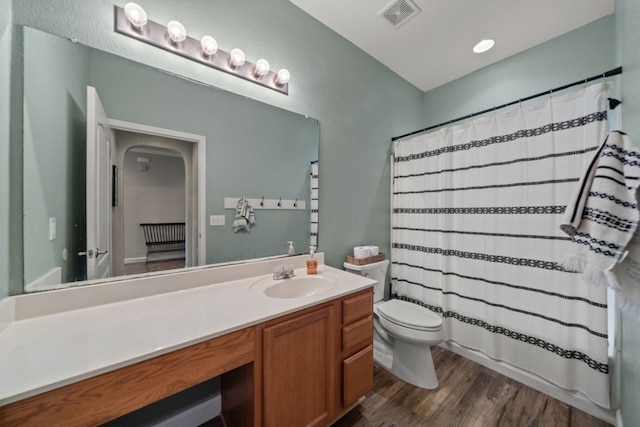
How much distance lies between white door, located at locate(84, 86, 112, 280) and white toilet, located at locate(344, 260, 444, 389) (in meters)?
1.53

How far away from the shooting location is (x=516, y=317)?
1613mm

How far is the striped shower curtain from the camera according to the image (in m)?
1.36

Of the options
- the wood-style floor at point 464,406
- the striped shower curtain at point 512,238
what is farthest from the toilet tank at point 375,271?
the wood-style floor at point 464,406

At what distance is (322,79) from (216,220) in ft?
4.53

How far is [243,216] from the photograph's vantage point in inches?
57.3

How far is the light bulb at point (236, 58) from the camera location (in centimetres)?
134

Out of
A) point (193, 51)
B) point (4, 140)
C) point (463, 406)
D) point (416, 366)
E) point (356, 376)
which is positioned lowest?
point (463, 406)

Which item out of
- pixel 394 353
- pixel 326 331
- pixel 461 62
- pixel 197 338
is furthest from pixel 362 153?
pixel 197 338

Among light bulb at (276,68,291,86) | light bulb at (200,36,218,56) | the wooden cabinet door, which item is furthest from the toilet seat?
light bulb at (200,36,218,56)

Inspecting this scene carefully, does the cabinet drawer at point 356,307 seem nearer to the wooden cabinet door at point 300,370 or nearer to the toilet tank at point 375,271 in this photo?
the wooden cabinet door at point 300,370

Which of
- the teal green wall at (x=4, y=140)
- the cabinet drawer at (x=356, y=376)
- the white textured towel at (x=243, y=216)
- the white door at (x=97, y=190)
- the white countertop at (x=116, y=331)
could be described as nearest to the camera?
the white countertop at (x=116, y=331)

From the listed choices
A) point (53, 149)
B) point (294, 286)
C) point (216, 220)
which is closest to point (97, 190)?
point (53, 149)

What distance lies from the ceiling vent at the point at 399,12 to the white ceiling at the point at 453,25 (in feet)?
0.08

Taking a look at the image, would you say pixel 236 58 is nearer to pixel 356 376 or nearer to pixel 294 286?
pixel 294 286
